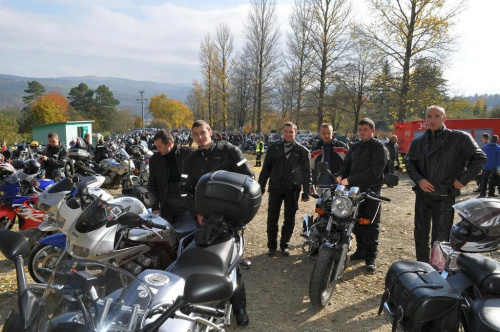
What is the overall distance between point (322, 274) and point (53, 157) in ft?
21.4

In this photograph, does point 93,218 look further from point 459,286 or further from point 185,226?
point 459,286

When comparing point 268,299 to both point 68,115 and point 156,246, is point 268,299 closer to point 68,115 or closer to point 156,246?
point 156,246

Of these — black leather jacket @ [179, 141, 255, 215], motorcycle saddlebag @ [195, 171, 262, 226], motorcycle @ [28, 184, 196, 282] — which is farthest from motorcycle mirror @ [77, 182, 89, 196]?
motorcycle saddlebag @ [195, 171, 262, 226]

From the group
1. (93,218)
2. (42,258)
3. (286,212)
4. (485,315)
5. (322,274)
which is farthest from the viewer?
(286,212)

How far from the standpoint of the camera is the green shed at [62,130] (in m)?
25.2

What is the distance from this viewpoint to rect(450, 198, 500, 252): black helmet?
211cm

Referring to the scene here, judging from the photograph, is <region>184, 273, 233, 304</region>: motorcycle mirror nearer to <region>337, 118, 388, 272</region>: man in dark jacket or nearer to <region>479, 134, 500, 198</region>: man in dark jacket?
<region>337, 118, 388, 272</region>: man in dark jacket

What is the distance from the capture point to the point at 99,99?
62344 millimetres

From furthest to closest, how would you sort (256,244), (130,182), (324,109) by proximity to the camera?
(324,109) → (130,182) → (256,244)

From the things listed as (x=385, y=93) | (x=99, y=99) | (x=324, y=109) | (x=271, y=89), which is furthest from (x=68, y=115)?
(x=385, y=93)

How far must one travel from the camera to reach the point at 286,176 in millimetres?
4609

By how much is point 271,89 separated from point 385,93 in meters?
16.4

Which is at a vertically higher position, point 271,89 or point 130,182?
point 271,89

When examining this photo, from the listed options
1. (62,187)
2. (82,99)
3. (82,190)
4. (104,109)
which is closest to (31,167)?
(62,187)
